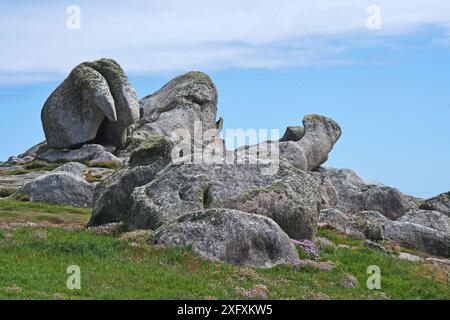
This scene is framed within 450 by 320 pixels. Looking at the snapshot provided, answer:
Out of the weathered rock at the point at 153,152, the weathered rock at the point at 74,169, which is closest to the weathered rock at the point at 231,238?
the weathered rock at the point at 153,152

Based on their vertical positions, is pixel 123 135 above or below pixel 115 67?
below

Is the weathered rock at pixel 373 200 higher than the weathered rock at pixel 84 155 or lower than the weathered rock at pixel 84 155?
lower

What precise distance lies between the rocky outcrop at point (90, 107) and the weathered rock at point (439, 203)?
44276 mm

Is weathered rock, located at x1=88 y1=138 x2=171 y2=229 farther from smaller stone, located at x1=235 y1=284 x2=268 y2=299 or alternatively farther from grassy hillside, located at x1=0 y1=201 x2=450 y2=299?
smaller stone, located at x1=235 y1=284 x2=268 y2=299

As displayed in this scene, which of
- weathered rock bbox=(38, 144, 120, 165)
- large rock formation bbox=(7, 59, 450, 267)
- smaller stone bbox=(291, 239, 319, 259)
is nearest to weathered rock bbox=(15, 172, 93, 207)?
large rock formation bbox=(7, 59, 450, 267)

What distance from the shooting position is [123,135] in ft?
338

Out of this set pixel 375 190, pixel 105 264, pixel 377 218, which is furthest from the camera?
pixel 375 190

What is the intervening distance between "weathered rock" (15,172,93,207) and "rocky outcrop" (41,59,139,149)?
36.8 meters

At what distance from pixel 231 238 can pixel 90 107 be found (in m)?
70.9

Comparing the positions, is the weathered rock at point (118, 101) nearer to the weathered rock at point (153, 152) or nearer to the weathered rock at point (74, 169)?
the weathered rock at point (74, 169)

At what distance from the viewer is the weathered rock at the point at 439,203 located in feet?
254

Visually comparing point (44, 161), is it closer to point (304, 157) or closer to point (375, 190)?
point (304, 157)
